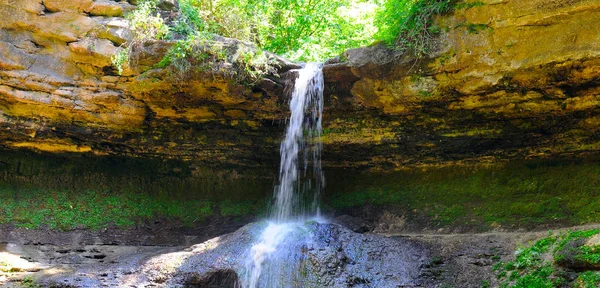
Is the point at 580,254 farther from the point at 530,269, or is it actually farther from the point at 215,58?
the point at 215,58

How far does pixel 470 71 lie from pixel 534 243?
8.96 ft

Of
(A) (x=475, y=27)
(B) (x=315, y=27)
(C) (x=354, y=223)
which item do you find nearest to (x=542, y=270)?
(A) (x=475, y=27)

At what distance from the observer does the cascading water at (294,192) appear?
6773 millimetres

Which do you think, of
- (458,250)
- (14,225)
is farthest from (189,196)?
(458,250)

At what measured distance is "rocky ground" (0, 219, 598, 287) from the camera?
6422mm

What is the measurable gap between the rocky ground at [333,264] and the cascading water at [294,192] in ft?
0.81

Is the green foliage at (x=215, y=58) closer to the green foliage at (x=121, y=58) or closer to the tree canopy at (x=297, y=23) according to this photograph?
the green foliage at (x=121, y=58)

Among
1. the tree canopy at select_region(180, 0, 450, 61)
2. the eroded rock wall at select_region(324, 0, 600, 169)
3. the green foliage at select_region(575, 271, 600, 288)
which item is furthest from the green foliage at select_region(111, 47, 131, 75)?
the green foliage at select_region(575, 271, 600, 288)

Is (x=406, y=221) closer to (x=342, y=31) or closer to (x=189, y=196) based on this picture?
(x=189, y=196)

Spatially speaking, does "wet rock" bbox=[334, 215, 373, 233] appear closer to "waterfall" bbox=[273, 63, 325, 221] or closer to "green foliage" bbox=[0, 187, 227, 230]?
"waterfall" bbox=[273, 63, 325, 221]

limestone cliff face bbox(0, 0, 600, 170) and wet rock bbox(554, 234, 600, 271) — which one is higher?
limestone cliff face bbox(0, 0, 600, 170)

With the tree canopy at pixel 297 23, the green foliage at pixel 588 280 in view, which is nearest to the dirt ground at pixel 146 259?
the green foliage at pixel 588 280

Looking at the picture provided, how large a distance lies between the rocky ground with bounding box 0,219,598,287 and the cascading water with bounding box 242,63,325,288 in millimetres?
247

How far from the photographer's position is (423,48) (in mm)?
7422
